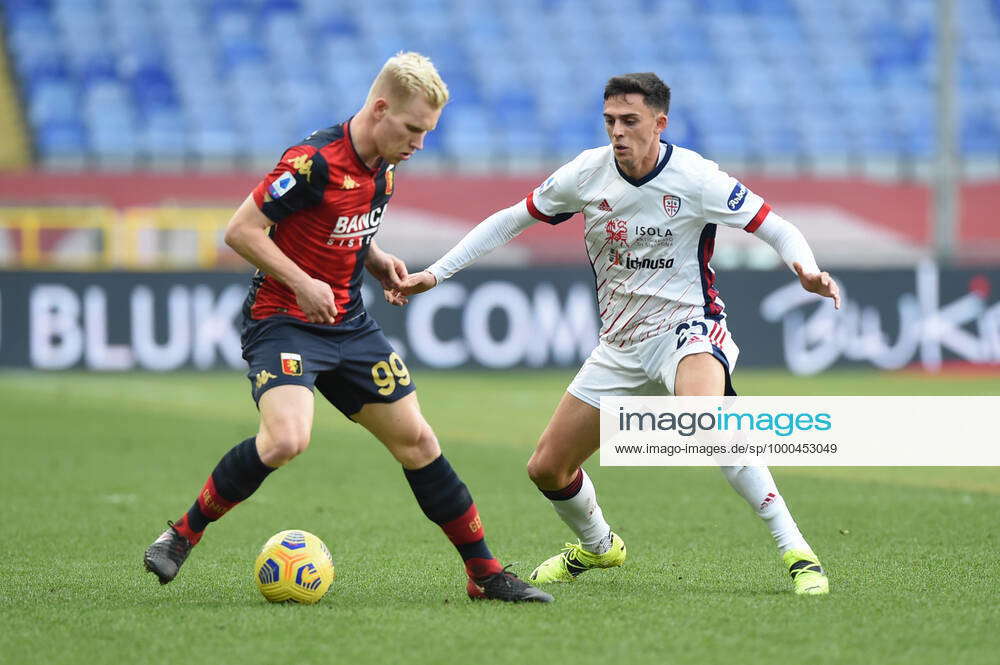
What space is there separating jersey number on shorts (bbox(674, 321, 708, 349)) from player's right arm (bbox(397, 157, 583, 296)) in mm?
673

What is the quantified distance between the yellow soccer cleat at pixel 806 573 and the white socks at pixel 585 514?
854 millimetres

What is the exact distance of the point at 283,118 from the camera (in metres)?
25.3

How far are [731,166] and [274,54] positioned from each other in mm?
8442

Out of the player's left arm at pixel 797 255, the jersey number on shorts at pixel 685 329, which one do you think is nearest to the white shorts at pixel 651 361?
the jersey number on shorts at pixel 685 329

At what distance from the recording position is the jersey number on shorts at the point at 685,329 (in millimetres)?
6031

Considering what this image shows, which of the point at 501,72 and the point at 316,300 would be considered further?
the point at 501,72

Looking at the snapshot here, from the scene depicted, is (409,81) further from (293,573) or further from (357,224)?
(293,573)

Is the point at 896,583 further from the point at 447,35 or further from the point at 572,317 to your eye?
the point at 447,35

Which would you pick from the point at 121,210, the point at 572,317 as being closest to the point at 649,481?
the point at 572,317

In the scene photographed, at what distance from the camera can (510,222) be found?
6348 mm

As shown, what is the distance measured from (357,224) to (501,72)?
2205 centimetres

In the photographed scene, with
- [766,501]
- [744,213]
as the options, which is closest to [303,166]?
[744,213]

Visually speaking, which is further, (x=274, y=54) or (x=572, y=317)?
(x=274, y=54)

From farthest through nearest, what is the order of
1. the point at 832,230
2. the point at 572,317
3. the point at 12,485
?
the point at 832,230
the point at 572,317
the point at 12,485
